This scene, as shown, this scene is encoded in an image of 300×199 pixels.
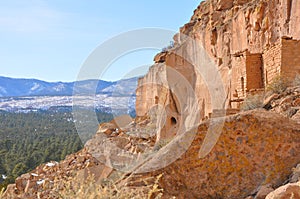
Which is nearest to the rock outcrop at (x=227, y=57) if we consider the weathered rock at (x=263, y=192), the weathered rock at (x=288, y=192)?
the weathered rock at (x=263, y=192)

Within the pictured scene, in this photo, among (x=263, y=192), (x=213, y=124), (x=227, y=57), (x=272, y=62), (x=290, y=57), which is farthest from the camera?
(x=227, y=57)

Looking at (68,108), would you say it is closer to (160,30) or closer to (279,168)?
(160,30)

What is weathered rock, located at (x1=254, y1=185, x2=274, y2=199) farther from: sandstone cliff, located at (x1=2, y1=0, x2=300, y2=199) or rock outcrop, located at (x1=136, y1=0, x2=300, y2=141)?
rock outcrop, located at (x1=136, y1=0, x2=300, y2=141)

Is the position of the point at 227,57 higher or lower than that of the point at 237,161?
higher

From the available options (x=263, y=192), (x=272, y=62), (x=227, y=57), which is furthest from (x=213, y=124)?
(x=227, y=57)

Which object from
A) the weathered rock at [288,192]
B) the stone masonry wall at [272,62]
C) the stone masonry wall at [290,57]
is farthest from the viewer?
the stone masonry wall at [272,62]

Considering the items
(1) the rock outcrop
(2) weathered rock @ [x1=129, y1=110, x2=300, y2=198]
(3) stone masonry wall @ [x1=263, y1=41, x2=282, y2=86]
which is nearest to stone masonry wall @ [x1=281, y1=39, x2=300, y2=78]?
(1) the rock outcrop

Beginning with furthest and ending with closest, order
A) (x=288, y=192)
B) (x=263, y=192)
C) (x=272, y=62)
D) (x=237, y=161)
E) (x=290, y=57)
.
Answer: (x=272, y=62)
(x=290, y=57)
(x=237, y=161)
(x=263, y=192)
(x=288, y=192)

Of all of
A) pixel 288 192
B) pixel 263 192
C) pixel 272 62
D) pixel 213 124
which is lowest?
pixel 263 192

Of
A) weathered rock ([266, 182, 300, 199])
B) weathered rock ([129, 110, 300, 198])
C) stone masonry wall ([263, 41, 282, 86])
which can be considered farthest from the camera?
stone masonry wall ([263, 41, 282, 86])

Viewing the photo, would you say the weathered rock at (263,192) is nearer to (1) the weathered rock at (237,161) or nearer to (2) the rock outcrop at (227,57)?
(1) the weathered rock at (237,161)

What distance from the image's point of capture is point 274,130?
411 cm

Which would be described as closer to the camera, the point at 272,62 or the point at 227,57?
the point at 272,62

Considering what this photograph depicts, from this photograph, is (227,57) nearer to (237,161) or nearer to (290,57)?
(290,57)
